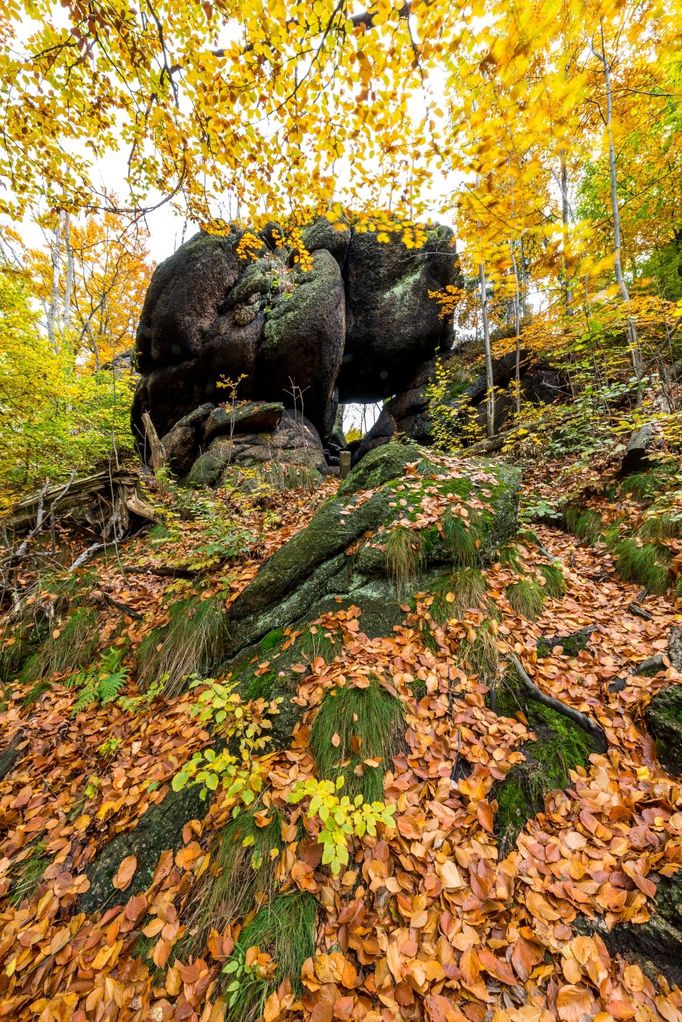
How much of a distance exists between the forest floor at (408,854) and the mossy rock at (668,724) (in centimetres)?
6

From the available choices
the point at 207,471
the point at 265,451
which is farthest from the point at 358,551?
the point at 265,451

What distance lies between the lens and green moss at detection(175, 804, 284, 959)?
2072 mm

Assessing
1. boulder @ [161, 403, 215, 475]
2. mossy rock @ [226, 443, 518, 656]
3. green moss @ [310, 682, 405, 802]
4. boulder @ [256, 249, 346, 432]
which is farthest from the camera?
boulder @ [256, 249, 346, 432]

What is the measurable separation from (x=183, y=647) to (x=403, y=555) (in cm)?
254

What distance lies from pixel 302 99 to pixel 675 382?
8026mm

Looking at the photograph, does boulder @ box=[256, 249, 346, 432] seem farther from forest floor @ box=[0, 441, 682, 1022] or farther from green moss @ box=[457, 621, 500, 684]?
green moss @ box=[457, 621, 500, 684]

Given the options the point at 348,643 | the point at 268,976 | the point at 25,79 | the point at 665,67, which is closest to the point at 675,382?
the point at 665,67

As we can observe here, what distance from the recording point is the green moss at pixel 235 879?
Result: 2072 millimetres

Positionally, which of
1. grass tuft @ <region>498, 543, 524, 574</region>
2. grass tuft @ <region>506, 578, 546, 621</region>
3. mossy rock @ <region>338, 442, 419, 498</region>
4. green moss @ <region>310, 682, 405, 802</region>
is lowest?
green moss @ <region>310, 682, 405, 802</region>

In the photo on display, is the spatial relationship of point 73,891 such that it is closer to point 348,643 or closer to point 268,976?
point 268,976

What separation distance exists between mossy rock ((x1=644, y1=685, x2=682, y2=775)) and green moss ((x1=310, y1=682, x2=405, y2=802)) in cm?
161

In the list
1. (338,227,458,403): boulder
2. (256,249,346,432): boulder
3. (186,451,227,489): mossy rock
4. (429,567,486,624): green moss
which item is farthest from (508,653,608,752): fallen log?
(338,227,458,403): boulder

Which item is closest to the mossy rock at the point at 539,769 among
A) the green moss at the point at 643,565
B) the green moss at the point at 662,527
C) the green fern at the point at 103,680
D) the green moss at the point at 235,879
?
the green moss at the point at 235,879

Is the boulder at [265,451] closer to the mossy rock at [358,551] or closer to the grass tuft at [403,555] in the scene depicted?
the mossy rock at [358,551]
